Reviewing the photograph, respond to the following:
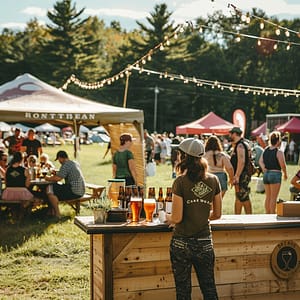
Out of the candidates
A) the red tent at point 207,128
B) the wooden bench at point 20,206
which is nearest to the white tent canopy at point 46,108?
the wooden bench at point 20,206

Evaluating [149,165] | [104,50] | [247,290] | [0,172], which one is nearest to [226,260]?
[247,290]

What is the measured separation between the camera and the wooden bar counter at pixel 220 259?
4.70 meters

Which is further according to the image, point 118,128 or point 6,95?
point 118,128

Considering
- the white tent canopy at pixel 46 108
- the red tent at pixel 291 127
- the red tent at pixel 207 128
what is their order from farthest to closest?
the red tent at pixel 291 127
the red tent at pixel 207 128
the white tent canopy at pixel 46 108

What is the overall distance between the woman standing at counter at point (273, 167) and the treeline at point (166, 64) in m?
44.5

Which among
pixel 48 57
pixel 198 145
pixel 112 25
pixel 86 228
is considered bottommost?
pixel 86 228

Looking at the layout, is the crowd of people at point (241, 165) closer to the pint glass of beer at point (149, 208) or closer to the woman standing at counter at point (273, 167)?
the woman standing at counter at point (273, 167)

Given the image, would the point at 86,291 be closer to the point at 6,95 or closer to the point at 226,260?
the point at 226,260

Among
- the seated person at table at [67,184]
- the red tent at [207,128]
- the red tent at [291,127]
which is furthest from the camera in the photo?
the red tent at [291,127]

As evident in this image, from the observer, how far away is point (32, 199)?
393 inches

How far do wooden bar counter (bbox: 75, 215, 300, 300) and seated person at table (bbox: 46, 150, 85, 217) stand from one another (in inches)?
209

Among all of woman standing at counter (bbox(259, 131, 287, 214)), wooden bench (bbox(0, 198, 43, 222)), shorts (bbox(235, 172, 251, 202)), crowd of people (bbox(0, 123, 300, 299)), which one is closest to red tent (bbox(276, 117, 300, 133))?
crowd of people (bbox(0, 123, 300, 299))

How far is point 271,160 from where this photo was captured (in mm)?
9367

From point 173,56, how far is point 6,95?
45.6 metres
